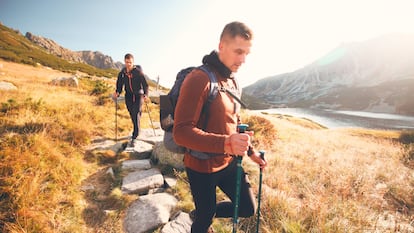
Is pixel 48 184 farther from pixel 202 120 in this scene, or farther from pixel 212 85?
pixel 212 85

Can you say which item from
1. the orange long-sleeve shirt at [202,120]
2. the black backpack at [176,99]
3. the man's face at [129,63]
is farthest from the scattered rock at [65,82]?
the orange long-sleeve shirt at [202,120]

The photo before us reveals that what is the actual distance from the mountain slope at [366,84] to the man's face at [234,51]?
12091 cm

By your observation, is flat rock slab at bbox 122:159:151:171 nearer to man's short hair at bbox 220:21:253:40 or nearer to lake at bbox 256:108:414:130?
man's short hair at bbox 220:21:253:40

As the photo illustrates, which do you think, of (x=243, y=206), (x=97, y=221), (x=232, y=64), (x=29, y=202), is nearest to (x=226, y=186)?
(x=243, y=206)

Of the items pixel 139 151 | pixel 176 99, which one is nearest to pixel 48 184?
pixel 139 151

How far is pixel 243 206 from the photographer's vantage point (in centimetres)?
259

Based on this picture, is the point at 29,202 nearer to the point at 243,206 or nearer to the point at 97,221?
the point at 97,221

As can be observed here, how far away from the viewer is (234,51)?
7.07ft

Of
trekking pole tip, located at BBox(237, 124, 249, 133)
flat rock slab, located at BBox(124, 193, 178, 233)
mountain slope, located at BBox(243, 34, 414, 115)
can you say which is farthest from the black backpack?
mountain slope, located at BBox(243, 34, 414, 115)

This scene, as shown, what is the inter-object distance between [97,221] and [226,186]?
2653 millimetres

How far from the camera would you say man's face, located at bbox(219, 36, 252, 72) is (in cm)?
212

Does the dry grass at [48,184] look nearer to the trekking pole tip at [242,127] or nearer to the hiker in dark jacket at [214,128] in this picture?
the hiker in dark jacket at [214,128]

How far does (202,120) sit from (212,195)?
3.08 feet

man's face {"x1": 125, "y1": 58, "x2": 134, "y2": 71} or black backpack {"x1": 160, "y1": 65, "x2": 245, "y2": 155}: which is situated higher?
man's face {"x1": 125, "y1": 58, "x2": 134, "y2": 71}
